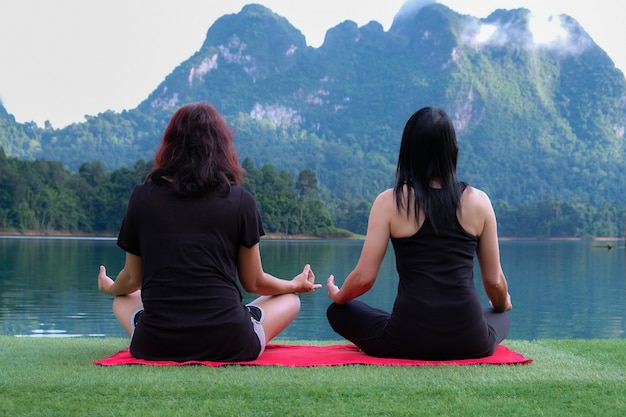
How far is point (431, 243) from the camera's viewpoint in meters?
3.54

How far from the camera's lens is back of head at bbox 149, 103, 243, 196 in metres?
3.45

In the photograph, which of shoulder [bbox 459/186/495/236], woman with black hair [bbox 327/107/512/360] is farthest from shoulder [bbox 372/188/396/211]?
shoulder [bbox 459/186/495/236]

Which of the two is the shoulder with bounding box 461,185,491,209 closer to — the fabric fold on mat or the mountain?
the fabric fold on mat

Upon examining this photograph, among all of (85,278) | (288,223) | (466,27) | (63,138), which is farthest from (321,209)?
(466,27)

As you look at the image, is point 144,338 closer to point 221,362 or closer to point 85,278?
point 221,362

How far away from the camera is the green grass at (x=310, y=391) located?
2656 mm

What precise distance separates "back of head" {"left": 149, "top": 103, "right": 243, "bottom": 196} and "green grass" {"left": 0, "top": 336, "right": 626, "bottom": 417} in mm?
799

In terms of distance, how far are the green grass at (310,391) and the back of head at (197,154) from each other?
80 centimetres

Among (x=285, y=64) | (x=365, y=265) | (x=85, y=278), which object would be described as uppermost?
(x=285, y=64)

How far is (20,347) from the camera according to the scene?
4.38 metres

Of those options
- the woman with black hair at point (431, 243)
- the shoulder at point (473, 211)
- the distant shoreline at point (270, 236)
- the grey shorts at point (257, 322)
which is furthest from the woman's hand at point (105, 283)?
the distant shoreline at point (270, 236)

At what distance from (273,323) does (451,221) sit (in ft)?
3.24

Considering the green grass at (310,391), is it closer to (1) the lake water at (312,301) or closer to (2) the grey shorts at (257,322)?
(2) the grey shorts at (257,322)

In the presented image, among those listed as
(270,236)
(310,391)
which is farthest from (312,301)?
(270,236)
